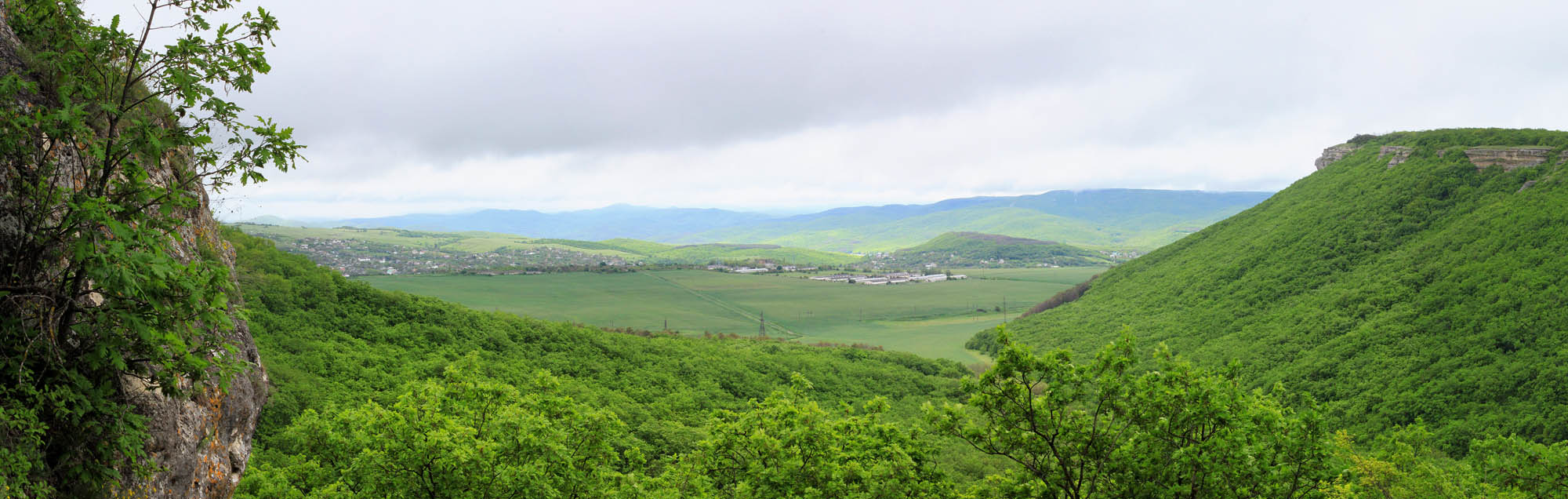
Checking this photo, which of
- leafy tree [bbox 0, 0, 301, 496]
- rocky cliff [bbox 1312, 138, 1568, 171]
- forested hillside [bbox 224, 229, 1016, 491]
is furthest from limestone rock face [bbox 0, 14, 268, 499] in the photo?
rocky cliff [bbox 1312, 138, 1568, 171]

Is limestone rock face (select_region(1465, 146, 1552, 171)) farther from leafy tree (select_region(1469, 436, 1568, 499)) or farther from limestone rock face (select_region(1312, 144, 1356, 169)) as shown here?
leafy tree (select_region(1469, 436, 1568, 499))

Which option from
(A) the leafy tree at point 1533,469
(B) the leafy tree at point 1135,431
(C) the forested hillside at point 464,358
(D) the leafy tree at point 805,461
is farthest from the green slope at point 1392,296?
(D) the leafy tree at point 805,461

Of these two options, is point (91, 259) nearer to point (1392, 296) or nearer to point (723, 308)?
point (1392, 296)

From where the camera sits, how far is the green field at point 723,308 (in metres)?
139

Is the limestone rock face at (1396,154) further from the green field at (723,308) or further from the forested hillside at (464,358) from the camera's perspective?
the forested hillside at (464,358)

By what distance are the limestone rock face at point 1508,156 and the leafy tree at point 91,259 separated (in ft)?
459

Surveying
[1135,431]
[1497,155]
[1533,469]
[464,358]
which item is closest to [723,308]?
[464,358]

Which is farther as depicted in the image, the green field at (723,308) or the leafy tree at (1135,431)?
the green field at (723,308)

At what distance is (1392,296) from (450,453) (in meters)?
111

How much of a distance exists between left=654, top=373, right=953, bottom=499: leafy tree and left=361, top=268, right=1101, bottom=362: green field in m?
104

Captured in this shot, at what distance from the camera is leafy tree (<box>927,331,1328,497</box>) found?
14.3 metres

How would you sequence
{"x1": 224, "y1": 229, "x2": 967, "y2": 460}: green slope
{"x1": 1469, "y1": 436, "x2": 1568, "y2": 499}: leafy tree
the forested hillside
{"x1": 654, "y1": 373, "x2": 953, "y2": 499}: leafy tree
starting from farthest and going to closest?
{"x1": 224, "y1": 229, "x2": 967, "y2": 460}: green slope, the forested hillside, {"x1": 1469, "y1": 436, "x2": 1568, "y2": 499}: leafy tree, {"x1": 654, "y1": 373, "x2": 953, "y2": 499}: leafy tree

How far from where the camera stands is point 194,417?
873cm

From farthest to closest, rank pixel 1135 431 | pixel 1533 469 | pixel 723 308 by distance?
pixel 723 308 < pixel 1533 469 < pixel 1135 431
